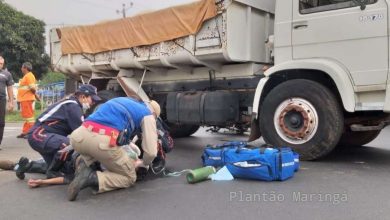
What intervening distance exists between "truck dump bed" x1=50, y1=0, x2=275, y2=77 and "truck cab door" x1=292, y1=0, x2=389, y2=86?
0.90m

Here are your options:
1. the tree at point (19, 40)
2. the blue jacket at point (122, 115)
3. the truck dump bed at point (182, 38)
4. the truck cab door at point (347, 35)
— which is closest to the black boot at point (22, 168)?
the blue jacket at point (122, 115)

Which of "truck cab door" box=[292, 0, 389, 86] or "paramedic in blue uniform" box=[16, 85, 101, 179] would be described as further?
"truck cab door" box=[292, 0, 389, 86]

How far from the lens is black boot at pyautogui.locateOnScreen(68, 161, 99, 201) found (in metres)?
4.96

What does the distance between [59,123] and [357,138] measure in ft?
16.0

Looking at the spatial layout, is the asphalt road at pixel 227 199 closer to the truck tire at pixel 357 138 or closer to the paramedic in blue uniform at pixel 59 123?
the paramedic in blue uniform at pixel 59 123

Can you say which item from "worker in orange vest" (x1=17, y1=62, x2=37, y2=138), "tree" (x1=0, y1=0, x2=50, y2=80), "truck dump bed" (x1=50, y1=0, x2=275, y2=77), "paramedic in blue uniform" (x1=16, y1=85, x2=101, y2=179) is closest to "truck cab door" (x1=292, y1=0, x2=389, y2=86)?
"truck dump bed" (x1=50, y1=0, x2=275, y2=77)

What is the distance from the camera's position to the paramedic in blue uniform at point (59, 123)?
5770mm

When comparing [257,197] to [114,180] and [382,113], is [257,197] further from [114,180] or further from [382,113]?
[382,113]

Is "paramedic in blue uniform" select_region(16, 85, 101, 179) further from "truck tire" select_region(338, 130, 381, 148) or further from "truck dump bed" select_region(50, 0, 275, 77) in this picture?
"truck tire" select_region(338, 130, 381, 148)

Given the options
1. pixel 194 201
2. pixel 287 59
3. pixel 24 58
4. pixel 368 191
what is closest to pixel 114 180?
pixel 194 201

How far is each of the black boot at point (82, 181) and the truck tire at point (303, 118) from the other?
2.84 m

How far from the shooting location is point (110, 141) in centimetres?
507

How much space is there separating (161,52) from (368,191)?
4.40 metres

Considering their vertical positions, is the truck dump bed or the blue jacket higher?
the truck dump bed
